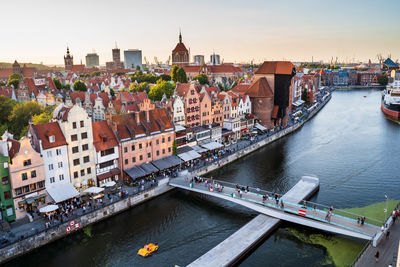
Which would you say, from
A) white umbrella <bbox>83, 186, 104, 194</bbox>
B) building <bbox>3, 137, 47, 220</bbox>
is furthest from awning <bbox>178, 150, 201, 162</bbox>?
building <bbox>3, 137, 47, 220</bbox>

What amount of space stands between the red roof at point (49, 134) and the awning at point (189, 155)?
19.5 meters

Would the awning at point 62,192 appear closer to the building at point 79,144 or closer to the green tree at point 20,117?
the building at point 79,144

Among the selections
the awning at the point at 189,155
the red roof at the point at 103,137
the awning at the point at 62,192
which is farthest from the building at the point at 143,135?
the awning at the point at 62,192

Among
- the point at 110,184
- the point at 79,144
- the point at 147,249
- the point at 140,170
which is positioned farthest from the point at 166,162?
the point at 147,249

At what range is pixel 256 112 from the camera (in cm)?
8362

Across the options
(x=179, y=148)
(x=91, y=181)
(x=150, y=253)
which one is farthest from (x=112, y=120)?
(x=150, y=253)

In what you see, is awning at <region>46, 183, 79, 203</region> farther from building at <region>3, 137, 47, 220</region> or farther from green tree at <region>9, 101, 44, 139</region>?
green tree at <region>9, 101, 44, 139</region>

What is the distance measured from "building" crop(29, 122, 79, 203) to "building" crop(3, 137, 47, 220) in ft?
3.13

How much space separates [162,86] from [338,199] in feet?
186

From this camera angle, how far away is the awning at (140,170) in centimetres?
4639

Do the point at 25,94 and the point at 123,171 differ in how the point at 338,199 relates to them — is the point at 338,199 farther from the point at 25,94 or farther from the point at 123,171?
the point at 25,94

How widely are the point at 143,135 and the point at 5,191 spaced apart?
1988 centimetres

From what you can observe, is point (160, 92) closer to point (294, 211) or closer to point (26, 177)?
point (26, 177)

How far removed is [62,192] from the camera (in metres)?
39.7
